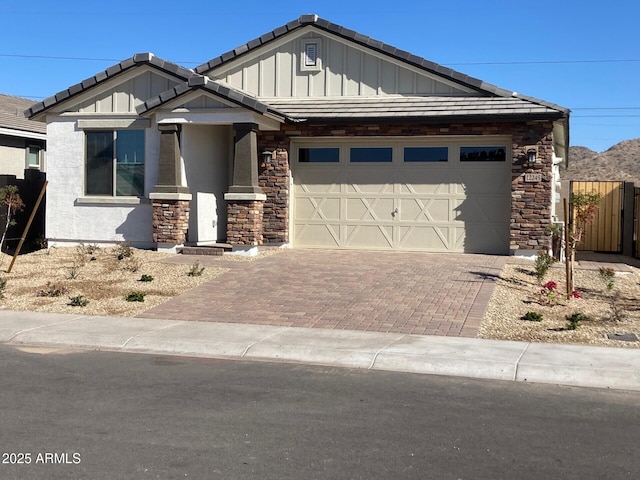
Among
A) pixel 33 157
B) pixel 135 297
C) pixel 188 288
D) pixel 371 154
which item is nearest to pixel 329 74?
pixel 371 154

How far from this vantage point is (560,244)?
1694cm

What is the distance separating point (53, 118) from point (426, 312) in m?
11.8

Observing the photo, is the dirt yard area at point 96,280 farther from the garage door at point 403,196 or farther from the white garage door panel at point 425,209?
the white garage door panel at point 425,209

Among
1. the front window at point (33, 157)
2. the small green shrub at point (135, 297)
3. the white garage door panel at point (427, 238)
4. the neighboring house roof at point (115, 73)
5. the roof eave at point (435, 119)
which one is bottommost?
the small green shrub at point (135, 297)

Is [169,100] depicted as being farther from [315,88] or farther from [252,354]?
[252,354]

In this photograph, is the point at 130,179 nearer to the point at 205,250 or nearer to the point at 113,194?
the point at 113,194

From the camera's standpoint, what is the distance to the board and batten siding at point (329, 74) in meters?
17.8

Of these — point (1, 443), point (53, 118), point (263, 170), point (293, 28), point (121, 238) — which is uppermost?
point (293, 28)

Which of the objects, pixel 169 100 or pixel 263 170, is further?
pixel 263 170

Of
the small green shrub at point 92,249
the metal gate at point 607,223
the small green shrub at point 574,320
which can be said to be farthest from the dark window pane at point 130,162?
the metal gate at point 607,223

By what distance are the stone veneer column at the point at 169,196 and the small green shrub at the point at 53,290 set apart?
341 centimetres

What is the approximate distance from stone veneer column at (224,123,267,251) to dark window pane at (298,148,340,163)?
6.00ft

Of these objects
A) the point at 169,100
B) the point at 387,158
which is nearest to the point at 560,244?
the point at 387,158

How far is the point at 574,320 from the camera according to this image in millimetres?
10172
